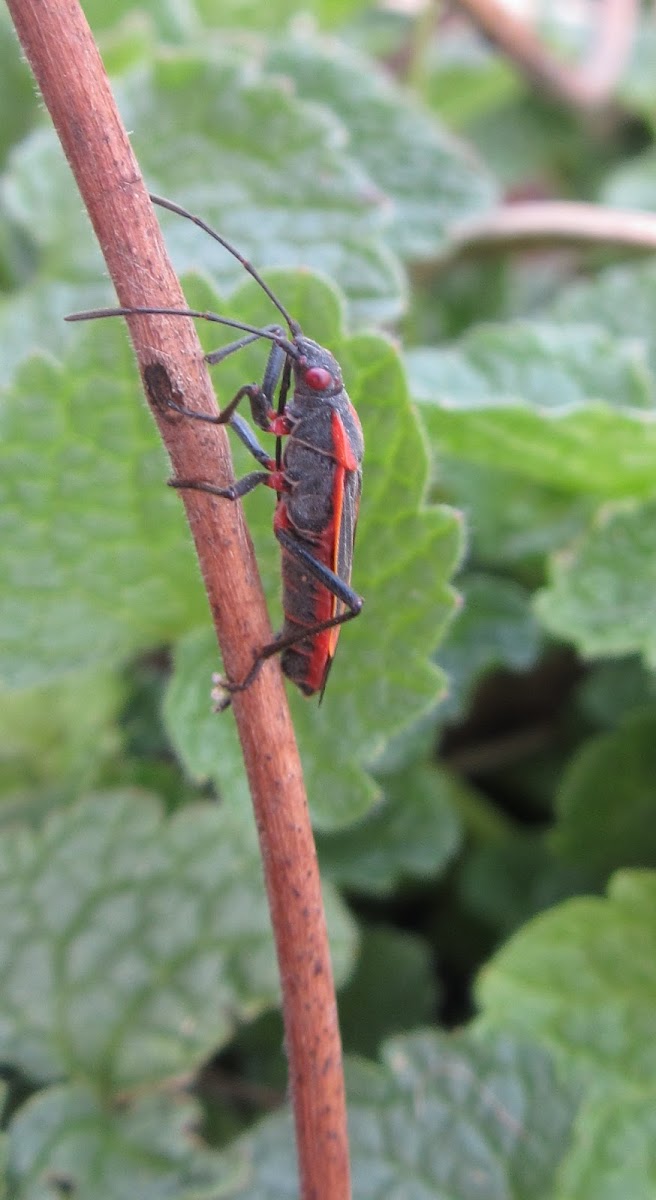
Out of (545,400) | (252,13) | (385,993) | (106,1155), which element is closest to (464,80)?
(252,13)

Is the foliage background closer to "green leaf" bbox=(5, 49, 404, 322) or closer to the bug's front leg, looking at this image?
"green leaf" bbox=(5, 49, 404, 322)

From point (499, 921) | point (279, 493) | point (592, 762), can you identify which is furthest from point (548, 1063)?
point (279, 493)

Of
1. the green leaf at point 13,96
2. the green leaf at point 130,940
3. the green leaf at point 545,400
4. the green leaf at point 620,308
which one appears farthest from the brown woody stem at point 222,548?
the green leaf at point 13,96

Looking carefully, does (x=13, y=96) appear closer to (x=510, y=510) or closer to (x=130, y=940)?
(x=510, y=510)

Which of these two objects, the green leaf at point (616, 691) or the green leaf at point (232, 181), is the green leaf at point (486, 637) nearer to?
the green leaf at point (616, 691)

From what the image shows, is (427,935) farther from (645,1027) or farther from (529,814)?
(645,1027)
